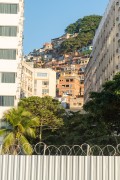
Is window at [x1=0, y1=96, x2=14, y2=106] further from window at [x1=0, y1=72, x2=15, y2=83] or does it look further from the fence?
the fence

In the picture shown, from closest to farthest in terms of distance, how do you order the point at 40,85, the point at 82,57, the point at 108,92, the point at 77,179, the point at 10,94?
1. the point at 77,179
2. the point at 108,92
3. the point at 10,94
4. the point at 40,85
5. the point at 82,57

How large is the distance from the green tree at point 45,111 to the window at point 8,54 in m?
6.35

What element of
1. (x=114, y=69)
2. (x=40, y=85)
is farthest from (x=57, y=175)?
(x=40, y=85)

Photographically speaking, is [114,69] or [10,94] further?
[114,69]

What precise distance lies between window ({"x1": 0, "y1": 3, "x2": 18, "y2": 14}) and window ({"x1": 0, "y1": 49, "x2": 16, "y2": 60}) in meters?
5.00

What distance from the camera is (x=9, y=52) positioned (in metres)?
49.8

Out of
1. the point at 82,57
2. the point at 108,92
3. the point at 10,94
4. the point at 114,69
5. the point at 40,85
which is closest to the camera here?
the point at 108,92

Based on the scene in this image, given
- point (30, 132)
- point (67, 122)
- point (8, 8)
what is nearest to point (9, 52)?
point (8, 8)

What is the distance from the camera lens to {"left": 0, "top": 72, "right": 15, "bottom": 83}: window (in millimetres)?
49062

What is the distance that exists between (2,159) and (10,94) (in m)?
39.3

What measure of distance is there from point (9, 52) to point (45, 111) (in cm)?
865

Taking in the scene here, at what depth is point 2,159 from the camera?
32.0ft

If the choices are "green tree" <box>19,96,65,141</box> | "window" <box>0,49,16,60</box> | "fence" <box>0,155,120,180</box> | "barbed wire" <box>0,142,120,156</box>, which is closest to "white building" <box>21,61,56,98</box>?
"green tree" <box>19,96,65,141</box>

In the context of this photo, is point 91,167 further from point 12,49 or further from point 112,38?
point 112,38
